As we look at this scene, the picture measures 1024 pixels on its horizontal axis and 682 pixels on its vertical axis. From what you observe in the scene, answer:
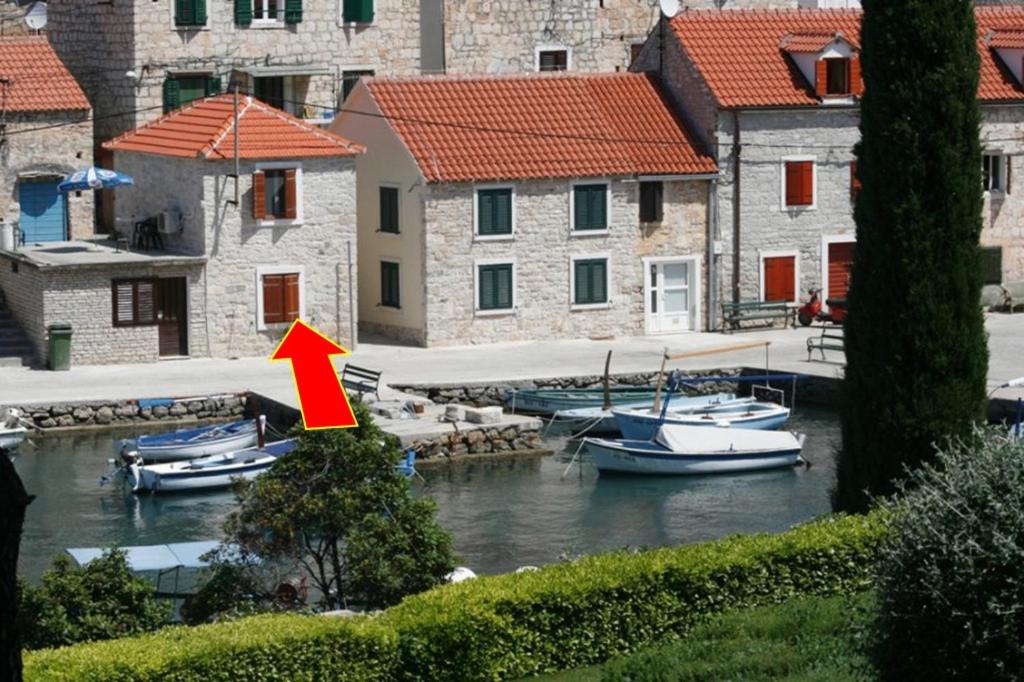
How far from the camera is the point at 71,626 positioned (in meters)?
24.0

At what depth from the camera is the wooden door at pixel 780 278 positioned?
54.0 m

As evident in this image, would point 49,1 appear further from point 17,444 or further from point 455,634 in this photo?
point 455,634

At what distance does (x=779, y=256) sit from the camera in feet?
177

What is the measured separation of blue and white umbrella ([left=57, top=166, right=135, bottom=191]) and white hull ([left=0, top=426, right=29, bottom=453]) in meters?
9.14

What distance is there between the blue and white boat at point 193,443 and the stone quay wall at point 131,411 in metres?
1.97

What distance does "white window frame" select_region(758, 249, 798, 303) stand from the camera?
53.9 meters

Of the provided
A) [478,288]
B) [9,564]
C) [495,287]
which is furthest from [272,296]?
[9,564]

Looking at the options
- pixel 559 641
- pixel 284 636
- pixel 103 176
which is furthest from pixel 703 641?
pixel 103 176

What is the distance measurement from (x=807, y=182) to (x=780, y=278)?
2.37m

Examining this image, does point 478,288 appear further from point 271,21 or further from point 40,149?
point 40,149

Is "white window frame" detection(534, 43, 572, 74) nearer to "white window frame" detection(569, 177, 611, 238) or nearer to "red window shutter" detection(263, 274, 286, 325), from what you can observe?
"white window frame" detection(569, 177, 611, 238)

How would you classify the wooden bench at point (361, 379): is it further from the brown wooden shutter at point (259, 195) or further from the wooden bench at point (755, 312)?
the wooden bench at point (755, 312)

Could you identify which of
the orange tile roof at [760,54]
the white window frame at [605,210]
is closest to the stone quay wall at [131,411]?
the white window frame at [605,210]

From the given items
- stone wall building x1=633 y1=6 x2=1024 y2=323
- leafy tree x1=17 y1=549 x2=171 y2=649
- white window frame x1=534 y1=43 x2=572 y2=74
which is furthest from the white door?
leafy tree x1=17 y1=549 x2=171 y2=649
